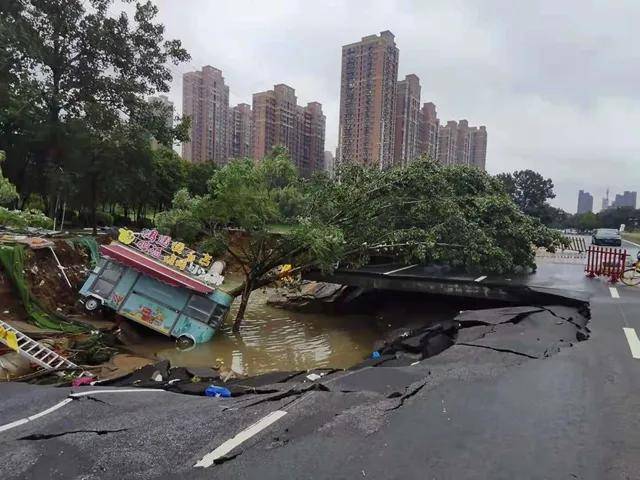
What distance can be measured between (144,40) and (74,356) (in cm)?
1588

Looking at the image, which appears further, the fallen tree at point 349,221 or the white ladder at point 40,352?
the fallen tree at point 349,221

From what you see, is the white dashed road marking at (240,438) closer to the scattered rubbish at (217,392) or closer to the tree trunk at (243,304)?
the scattered rubbish at (217,392)

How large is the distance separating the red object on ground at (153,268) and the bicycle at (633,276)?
11058 mm

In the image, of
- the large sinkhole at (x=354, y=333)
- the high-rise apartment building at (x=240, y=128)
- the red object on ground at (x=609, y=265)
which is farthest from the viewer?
the high-rise apartment building at (x=240, y=128)

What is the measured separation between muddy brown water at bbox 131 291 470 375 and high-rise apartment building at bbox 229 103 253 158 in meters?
23.0

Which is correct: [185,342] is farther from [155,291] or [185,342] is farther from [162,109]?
[162,109]

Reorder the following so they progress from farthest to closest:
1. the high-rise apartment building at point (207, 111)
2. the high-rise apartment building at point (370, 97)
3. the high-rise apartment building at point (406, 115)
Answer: the high-rise apartment building at point (207, 111) → the high-rise apartment building at point (406, 115) → the high-rise apartment building at point (370, 97)

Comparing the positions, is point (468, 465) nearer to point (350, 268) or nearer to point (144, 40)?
point (350, 268)

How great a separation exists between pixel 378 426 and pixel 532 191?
4782cm

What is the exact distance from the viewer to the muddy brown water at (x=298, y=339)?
433 inches

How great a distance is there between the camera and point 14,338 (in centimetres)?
809

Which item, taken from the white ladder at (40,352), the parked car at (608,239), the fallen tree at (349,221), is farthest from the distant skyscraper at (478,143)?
the white ladder at (40,352)

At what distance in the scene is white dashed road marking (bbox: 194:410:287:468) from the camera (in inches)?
130

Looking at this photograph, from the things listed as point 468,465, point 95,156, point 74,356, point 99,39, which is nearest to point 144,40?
point 99,39
